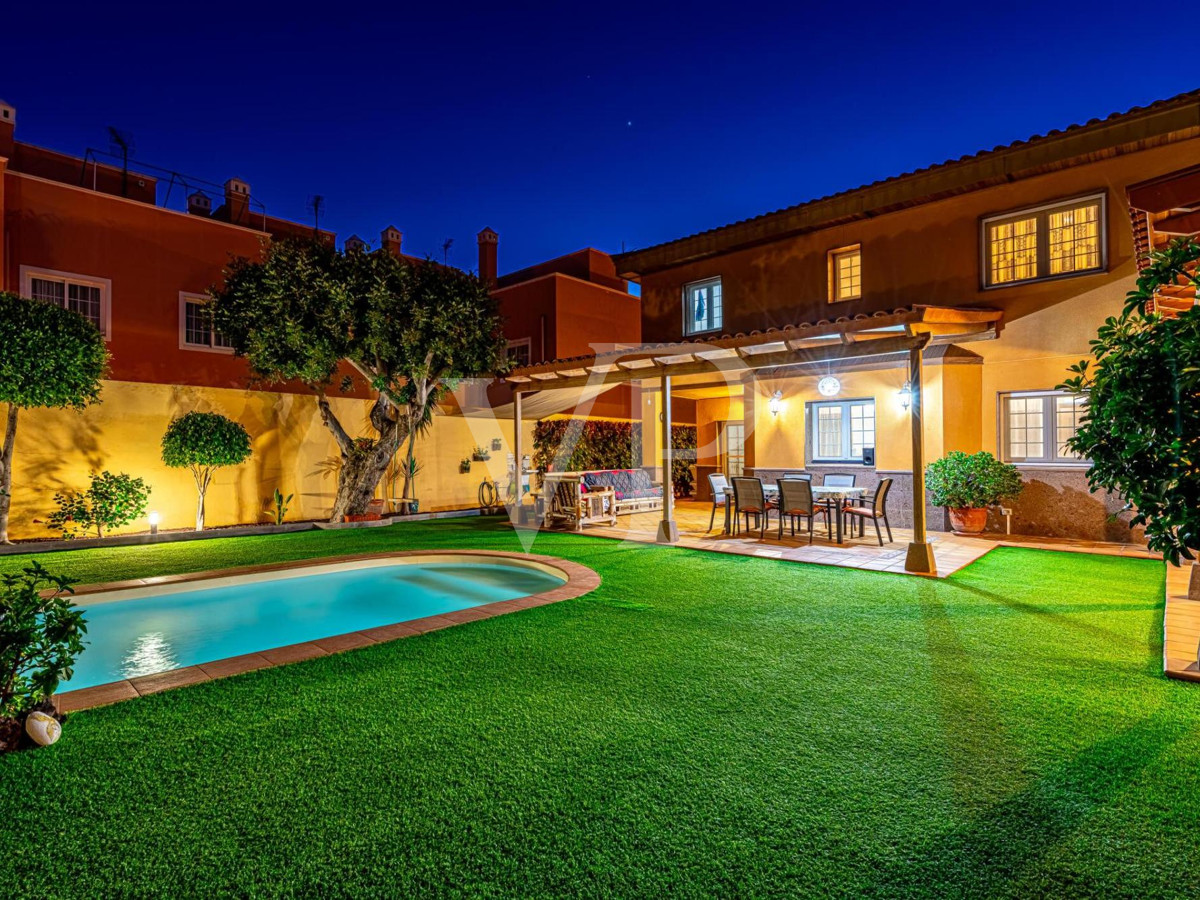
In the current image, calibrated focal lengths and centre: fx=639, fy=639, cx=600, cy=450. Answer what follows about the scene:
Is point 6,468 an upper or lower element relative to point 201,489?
upper

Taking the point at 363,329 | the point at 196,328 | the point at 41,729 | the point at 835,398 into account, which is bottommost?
the point at 41,729

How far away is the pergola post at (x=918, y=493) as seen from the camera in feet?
27.1

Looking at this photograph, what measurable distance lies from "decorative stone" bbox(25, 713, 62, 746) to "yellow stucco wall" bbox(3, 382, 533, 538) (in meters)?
9.88

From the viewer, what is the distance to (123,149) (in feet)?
56.2

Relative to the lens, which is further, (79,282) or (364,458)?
(364,458)

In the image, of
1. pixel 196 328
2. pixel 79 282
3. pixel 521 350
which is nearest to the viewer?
pixel 79 282

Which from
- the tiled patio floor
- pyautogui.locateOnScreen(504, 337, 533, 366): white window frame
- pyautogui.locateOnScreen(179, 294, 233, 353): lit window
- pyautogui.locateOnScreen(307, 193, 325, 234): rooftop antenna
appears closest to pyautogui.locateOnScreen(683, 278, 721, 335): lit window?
the tiled patio floor

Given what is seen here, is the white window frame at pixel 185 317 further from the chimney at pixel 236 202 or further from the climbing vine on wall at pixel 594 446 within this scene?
the climbing vine on wall at pixel 594 446

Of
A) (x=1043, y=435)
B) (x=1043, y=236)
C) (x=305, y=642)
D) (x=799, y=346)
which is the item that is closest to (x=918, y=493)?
(x=799, y=346)

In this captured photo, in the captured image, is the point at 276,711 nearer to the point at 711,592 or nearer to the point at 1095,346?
the point at 711,592

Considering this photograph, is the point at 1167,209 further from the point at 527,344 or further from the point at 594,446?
the point at 527,344

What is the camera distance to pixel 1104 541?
1055cm

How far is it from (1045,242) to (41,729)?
45.7 feet

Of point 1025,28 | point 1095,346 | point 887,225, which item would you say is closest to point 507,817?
point 1095,346
